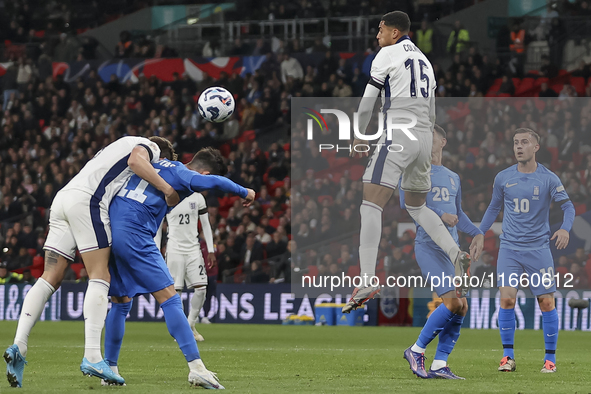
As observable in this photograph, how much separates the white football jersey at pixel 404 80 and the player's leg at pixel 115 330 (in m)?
3.10

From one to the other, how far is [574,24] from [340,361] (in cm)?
1547

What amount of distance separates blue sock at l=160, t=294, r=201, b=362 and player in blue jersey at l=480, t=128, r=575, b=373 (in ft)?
13.7

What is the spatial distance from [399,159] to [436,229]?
3.13ft

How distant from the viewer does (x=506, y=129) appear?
1569cm

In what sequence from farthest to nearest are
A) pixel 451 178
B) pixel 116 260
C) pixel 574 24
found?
pixel 574 24, pixel 451 178, pixel 116 260

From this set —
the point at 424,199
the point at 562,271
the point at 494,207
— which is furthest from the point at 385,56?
the point at 562,271

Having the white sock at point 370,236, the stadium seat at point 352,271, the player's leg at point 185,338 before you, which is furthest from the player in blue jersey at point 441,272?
the stadium seat at point 352,271

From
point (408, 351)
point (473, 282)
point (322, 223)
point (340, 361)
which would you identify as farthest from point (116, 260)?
point (322, 223)

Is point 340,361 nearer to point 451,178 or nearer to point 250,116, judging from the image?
point 451,178

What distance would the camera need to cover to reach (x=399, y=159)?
9.29 meters

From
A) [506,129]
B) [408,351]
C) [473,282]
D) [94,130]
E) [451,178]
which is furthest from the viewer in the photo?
[94,130]

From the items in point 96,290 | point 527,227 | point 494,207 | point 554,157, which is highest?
point 554,157

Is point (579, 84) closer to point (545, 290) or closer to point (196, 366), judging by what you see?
point (545, 290)

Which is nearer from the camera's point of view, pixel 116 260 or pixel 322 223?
pixel 116 260
